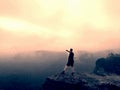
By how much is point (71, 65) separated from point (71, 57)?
5152 mm

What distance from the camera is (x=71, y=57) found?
6644 inches

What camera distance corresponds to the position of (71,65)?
171 meters
